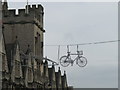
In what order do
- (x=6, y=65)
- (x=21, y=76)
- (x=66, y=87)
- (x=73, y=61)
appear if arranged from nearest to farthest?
(x=73, y=61)
(x=6, y=65)
(x=21, y=76)
(x=66, y=87)

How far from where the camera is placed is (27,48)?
5425cm

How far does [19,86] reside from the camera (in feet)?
144

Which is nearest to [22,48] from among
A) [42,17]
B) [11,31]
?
[11,31]

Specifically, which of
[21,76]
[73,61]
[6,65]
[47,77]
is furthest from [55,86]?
[73,61]

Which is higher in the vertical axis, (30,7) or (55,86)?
(30,7)

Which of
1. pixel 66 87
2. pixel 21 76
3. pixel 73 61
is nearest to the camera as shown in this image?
pixel 73 61

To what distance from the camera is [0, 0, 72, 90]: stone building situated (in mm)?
45312

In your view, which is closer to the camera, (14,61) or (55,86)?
(14,61)

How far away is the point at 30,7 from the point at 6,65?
1655cm

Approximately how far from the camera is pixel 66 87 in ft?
220

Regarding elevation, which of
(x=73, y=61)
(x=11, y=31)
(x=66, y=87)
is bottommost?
(x=66, y=87)

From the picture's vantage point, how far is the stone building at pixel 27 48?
45312mm

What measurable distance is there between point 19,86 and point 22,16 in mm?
13585

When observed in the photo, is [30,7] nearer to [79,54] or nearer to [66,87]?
[66,87]
